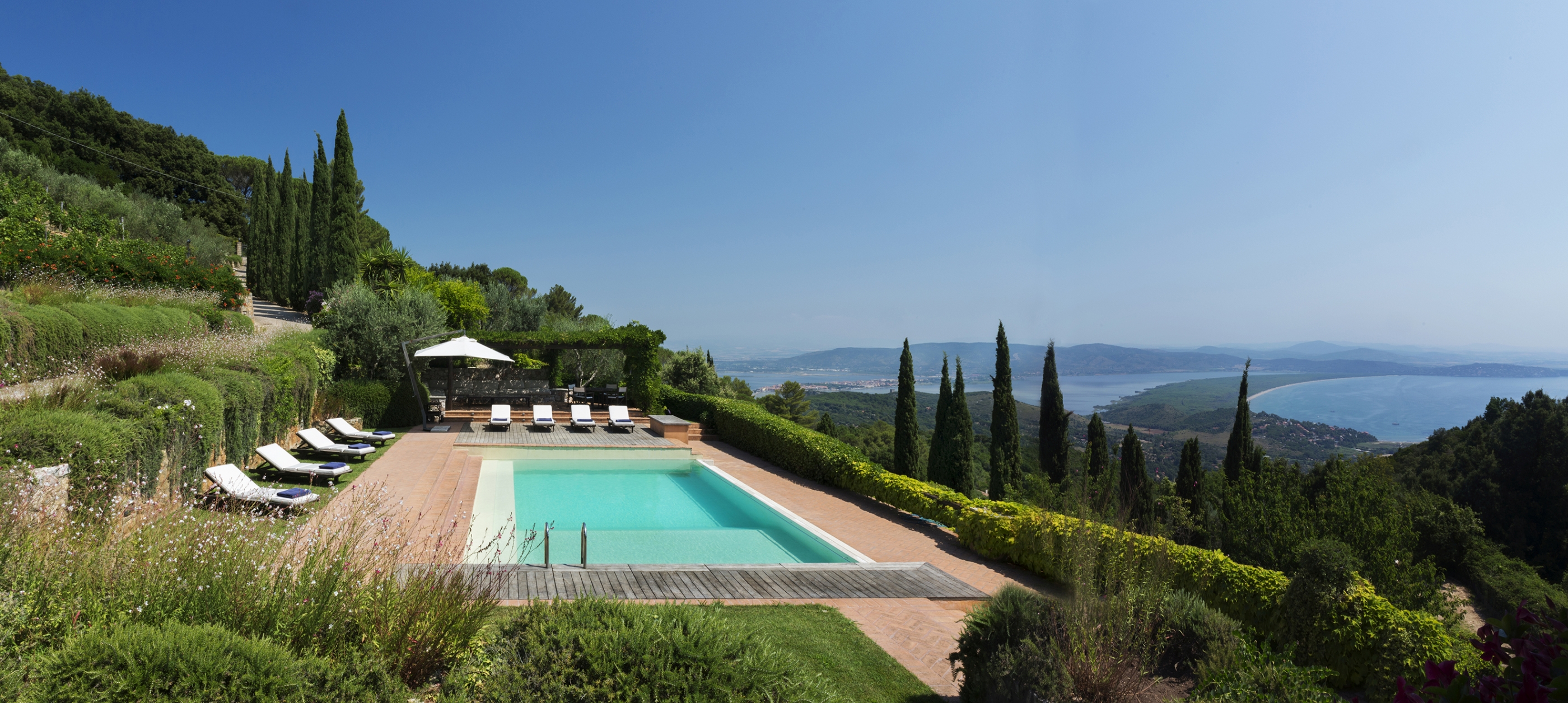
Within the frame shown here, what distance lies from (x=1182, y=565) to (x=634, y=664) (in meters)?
5.72

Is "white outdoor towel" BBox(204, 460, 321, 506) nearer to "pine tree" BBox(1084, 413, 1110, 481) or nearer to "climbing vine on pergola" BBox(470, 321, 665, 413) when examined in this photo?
"climbing vine on pergola" BBox(470, 321, 665, 413)

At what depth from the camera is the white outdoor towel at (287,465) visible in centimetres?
945

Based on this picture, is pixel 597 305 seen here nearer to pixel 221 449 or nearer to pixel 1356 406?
pixel 221 449

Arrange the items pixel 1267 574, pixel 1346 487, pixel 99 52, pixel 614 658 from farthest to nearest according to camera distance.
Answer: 1. pixel 99 52
2. pixel 1346 487
3. pixel 1267 574
4. pixel 614 658

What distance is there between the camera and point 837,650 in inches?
194

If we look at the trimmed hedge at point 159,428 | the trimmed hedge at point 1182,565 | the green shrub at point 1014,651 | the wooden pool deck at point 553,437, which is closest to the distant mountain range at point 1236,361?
the wooden pool deck at point 553,437

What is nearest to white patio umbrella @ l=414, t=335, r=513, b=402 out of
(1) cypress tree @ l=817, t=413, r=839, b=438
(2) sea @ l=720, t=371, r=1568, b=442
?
(2) sea @ l=720, t=371, r=1568, b=442

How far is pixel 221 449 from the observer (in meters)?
8.81

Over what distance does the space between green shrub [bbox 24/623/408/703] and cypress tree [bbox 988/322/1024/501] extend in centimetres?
2071

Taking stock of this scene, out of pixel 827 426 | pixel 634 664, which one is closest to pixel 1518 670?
pixel 634 664

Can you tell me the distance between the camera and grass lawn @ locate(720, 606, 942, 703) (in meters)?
4.27

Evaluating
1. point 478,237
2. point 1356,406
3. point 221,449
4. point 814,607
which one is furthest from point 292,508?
point 1356,406

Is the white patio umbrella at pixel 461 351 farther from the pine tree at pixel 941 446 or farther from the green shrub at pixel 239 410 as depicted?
the pine tree at pixel 941 446

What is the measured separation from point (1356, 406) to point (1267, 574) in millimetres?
61741
